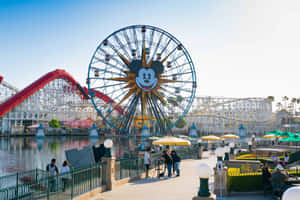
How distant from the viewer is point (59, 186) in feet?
32.0

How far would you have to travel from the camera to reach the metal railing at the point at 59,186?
903 centimetres

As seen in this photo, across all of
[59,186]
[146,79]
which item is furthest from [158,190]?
[146,79]

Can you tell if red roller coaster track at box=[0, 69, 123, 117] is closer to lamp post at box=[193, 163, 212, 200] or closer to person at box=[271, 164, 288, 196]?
person at box=[271, 164, 288, 196]

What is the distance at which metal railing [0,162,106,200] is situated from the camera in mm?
9027

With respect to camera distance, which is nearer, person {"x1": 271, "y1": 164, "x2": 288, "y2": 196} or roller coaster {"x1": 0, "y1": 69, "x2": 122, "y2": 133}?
person {"x1": 271, "y1": 164, "x2": 288, "y2": 196}

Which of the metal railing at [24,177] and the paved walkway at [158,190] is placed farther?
the metal railing at [24,177]

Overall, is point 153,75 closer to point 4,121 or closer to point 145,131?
point 145,131

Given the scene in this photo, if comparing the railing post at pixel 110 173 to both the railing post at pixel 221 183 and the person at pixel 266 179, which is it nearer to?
the railing post at pixel 221 183

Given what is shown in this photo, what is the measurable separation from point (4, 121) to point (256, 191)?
8059cm

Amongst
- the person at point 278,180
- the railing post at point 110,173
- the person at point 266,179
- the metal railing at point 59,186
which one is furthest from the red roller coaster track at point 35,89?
the person at point 278,180

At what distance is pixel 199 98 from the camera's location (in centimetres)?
7875

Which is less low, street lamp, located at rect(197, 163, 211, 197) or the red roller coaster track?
the red roller coaster track

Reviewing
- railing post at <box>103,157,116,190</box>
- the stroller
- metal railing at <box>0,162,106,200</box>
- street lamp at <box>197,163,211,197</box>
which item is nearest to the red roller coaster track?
the stroller

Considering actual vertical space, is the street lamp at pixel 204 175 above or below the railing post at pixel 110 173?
above
